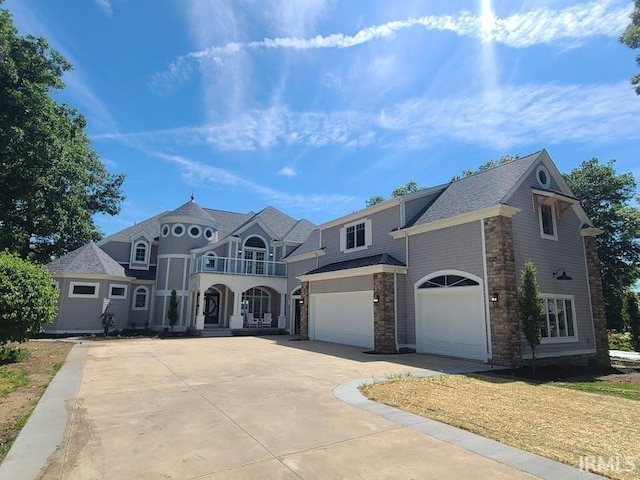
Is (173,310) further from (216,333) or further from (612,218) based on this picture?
(612,218)

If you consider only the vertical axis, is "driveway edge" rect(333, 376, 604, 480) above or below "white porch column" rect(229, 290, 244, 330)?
below

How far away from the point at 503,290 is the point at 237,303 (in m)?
16.6

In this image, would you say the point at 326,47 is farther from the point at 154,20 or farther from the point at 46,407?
the point at 46,407

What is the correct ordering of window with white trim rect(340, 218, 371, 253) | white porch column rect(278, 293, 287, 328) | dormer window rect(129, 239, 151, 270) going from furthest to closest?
1. dormer window rect(129, 239, 151, 270)
2. white porch column rect(278, 293, 287, 328)
3. window with white trim rect(340, 218, 371, 253)

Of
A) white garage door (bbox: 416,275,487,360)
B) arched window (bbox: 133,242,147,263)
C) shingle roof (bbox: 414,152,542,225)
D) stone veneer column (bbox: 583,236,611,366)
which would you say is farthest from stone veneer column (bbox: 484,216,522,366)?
arched window (bbox: 133,242,147,263)

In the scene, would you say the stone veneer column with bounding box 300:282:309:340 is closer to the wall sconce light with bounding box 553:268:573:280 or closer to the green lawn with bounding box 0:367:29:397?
the wall sconce light with bounding box 553:268:573:280

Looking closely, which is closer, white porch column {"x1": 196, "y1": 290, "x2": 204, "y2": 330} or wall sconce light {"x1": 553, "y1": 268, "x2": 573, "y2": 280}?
wall sconce light {"x1": 553, "y1": 268, "x2": 573, "y2": 280}

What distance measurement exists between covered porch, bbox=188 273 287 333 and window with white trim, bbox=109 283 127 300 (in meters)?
4.07

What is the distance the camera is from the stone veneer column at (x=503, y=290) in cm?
1091

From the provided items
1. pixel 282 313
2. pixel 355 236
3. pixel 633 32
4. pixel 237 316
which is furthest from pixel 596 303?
pixel 237 316

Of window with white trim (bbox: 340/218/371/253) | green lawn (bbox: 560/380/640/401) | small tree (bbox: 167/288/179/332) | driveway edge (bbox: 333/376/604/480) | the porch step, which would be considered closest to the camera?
driveway edge (bbox: 333/376/604/480)

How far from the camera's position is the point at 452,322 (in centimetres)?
1283

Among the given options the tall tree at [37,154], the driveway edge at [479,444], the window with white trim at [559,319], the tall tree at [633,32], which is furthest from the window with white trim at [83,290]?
the tall tree at [633,32]

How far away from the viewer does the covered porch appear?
22.9 meters
